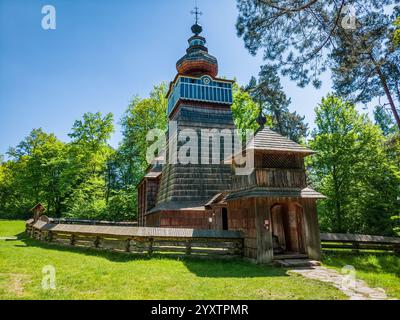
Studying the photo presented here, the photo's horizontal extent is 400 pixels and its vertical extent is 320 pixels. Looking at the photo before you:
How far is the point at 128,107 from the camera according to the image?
37.2 metres

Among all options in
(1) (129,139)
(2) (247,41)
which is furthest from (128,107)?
(2) (247,41)

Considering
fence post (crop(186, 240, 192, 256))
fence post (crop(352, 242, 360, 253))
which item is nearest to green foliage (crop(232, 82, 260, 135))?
fence post (crop(352, 242, 360, 253))

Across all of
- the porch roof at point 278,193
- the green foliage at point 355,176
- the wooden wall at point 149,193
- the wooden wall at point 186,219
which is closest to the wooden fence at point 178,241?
the porch roof at point 278,193

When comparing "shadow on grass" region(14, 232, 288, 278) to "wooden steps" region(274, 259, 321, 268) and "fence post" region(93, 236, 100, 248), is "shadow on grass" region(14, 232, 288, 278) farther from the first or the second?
"wooden steps" region(274, 259, 321, 268)

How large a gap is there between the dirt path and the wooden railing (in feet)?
11.5

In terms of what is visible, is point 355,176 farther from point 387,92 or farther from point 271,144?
point 271,144

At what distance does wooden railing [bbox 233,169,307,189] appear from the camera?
10992mm

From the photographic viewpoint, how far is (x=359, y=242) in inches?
512

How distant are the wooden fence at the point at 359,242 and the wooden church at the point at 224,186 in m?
1.92

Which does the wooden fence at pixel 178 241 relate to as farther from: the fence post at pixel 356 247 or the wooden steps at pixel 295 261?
the fence post at pixel 356 247

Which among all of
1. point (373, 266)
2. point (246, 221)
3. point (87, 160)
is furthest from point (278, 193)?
point (87, 160)
